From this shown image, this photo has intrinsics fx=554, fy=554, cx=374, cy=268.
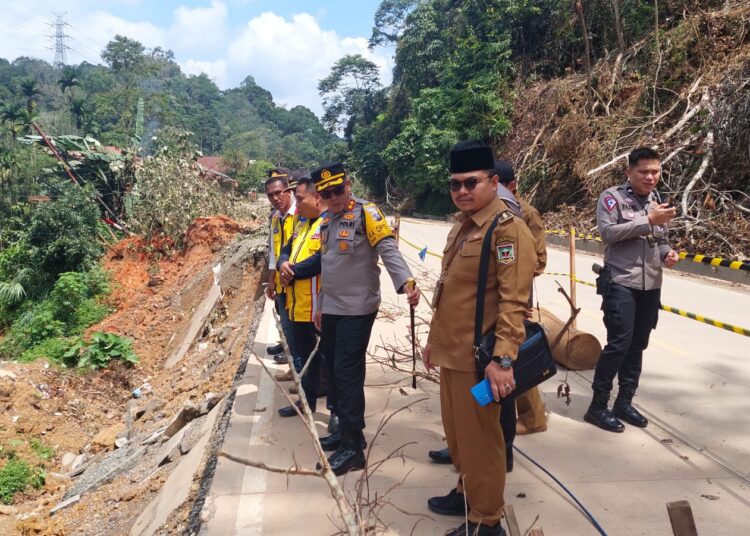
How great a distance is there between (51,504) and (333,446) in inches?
146

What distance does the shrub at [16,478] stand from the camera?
5.87 metres

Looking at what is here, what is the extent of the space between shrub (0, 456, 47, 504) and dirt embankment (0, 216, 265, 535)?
99 mm

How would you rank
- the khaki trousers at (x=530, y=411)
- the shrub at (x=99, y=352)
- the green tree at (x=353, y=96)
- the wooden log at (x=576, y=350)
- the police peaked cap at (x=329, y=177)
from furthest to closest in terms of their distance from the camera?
1. the green tree at (x=353, y=96)
2. the shrub at (x=99, y=352)
3. the wooden log at (x=576, y=350)
4. the khaki trousers at (x=530, y=411)
5. the police peaked cap at (x=329, y=177)

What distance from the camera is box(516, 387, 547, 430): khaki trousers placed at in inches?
149

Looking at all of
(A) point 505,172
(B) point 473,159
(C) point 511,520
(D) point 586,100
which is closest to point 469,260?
(B) point 473,159

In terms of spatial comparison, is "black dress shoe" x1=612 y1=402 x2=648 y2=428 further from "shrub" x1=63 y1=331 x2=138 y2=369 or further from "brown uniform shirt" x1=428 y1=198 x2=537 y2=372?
"shrub" x1=63 y1=331 x2=138 y2=369

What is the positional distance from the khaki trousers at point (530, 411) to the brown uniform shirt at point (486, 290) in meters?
1.42

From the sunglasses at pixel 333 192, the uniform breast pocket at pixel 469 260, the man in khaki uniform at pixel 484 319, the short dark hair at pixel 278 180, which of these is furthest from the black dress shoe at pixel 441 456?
the short dark hair at pixel 278 180

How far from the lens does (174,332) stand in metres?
11.2

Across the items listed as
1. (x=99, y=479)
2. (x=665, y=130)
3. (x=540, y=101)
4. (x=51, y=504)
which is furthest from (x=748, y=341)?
(x=540, y=101)

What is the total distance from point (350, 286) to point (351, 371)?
52cm

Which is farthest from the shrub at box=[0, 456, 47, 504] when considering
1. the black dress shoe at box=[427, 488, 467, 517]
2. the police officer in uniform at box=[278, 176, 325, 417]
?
the black dress shoe at box=[427, 488, 467, 517]

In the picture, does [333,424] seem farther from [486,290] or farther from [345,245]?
[486,290]

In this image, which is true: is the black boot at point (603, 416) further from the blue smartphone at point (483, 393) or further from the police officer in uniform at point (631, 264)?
the blue smartphone at point (483, 393)
